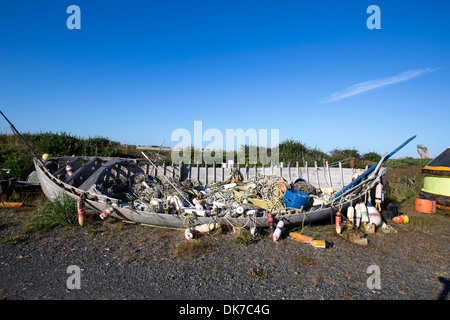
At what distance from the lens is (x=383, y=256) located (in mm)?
5473

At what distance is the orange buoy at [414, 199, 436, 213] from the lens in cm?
831

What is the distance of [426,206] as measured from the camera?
8406 millimetres

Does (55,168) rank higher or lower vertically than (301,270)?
higher

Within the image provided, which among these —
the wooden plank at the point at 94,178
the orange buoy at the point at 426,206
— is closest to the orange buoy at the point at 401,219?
the orange buoy at the point at 426,206

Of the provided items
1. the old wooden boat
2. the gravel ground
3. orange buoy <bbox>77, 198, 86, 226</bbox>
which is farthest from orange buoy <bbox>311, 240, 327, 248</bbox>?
orange buoy <bbox>77, 198, 86, 226</bbox>

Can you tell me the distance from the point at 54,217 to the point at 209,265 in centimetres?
448

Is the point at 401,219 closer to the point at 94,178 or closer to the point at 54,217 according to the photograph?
the point at 94,178

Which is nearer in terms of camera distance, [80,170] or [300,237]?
[300,237]

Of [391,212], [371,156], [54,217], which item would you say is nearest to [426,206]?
[391,212]

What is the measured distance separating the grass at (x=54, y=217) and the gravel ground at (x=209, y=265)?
10.7 inches

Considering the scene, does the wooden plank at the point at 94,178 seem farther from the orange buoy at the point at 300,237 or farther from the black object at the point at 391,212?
the black object at the point at 391,212

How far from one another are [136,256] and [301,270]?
10.4 feet
